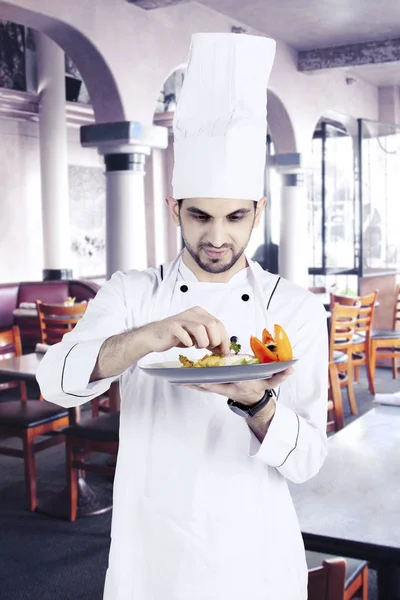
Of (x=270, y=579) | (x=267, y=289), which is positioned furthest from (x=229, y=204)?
(x=270, y=579)

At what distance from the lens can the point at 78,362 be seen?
3.94ft

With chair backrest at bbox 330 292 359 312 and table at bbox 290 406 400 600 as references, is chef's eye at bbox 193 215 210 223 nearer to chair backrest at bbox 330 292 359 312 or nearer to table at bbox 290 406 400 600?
table at bbox 290 406 400 600

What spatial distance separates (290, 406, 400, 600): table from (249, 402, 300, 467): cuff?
0.30 metres

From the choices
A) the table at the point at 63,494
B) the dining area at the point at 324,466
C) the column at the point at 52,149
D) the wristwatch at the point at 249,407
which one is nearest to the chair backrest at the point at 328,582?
the dining area at the point at 324,466

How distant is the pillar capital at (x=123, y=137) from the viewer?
16.7ft

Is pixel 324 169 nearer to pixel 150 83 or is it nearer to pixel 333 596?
pixel 150 83

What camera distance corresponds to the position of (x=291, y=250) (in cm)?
805

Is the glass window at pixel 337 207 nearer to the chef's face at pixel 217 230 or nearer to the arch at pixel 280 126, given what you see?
the arch at pixel 280 126

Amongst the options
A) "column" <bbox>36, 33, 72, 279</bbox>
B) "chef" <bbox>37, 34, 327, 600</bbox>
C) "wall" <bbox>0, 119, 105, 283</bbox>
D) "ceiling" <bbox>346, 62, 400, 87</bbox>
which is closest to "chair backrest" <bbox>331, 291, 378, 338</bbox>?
"ceiling" <bbox>346, 62, 400, 87</bbox>

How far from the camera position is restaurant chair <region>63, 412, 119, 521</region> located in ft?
11.8

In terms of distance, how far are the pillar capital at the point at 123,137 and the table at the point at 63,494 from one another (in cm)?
174

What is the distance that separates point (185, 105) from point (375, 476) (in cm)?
104

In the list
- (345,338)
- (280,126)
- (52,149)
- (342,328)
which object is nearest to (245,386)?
(345,338)

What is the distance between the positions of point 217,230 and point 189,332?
248 millimetres
